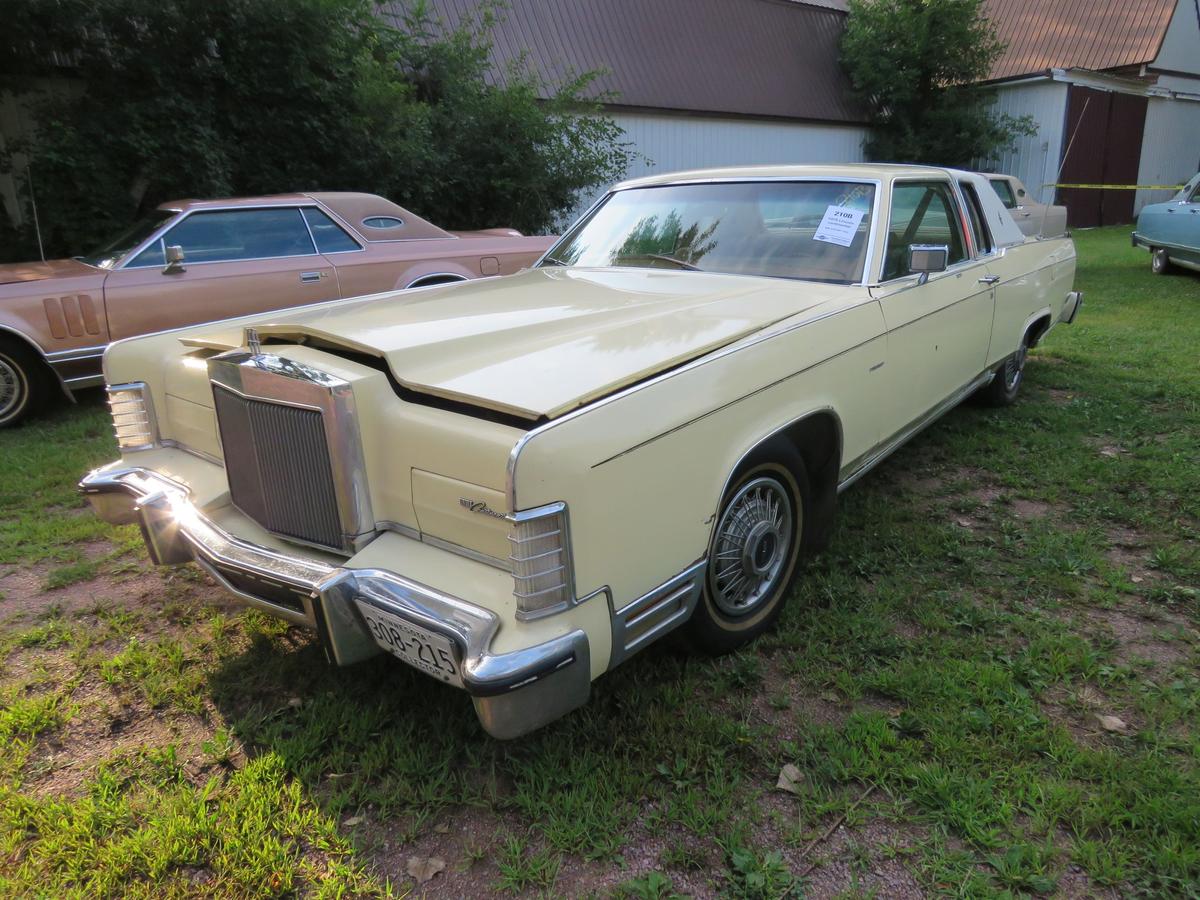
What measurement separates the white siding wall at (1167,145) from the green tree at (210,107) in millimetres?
19833

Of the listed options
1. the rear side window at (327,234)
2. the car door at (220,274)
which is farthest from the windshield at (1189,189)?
the car door at (220,274)

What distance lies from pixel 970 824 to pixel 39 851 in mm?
2436

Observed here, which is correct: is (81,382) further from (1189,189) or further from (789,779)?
(1189,189)

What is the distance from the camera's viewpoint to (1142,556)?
3469 millimetres

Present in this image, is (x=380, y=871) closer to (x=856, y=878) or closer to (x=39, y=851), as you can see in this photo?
(x=39, y=851)

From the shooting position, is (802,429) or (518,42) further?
(518,42)

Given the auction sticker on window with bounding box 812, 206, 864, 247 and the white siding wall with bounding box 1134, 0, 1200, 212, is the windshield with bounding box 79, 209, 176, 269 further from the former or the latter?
the white siding wall with bounding box 1134, 0, 1200, 212

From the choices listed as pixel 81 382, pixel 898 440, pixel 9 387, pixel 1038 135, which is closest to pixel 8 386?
pixel 9 387

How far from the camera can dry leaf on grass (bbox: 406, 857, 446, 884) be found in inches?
78.1

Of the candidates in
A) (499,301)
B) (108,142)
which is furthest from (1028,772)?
(108,142)

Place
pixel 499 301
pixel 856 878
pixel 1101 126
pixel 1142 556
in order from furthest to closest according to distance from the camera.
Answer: pixel 1101 126, pixel 1142 556, pixel 499 301, pixel 856 878

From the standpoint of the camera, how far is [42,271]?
583 centimetres

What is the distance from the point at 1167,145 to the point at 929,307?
23.9m

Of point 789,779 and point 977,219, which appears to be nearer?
point 789,779
